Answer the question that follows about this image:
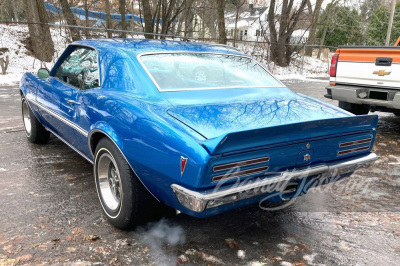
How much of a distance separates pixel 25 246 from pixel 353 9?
4277 centimetres

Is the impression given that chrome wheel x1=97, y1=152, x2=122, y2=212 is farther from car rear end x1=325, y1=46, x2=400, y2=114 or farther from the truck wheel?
the truck wheel

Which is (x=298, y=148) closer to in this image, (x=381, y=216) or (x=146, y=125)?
(x=146, y=125)

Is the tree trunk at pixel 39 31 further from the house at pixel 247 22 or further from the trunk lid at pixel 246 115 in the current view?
the house at pixel 247 22

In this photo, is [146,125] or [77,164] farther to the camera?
[77,164]

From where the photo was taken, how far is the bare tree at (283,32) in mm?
19938

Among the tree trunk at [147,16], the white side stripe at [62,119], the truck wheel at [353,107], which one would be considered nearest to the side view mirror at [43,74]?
the white side stripe at [62,119]

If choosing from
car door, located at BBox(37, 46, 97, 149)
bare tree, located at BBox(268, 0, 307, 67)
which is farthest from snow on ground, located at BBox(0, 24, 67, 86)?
bare tree, located at BBox(268, 0, 307, 67)

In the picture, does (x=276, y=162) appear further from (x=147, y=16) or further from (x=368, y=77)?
(x=147, y=16)

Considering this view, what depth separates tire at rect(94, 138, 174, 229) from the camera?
8.72 ft

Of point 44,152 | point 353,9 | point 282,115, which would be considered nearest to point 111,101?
point 282,115

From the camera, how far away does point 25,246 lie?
261 centimetres

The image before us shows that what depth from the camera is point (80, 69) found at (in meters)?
3.75

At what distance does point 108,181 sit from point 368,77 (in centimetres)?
504

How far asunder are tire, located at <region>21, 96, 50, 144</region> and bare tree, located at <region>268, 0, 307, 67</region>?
54.3 ft
